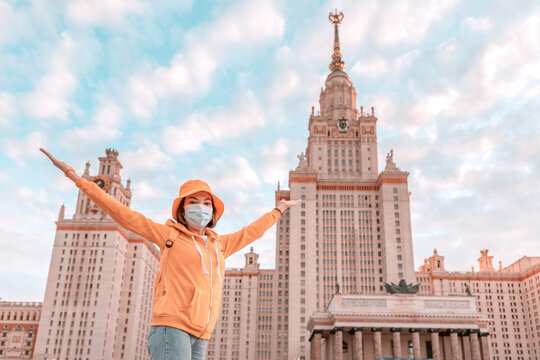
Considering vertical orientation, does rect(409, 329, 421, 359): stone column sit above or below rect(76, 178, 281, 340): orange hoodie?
above

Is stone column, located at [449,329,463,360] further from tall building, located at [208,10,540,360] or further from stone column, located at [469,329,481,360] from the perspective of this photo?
tall building, located at [208,10,540,360]

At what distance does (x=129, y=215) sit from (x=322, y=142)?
116858 millimetres

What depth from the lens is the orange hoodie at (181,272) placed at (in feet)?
20.1

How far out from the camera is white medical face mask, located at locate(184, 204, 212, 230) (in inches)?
266

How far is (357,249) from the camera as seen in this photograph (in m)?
110

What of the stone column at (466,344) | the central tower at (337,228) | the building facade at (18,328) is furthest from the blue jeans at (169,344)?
the building facade at (18,328)

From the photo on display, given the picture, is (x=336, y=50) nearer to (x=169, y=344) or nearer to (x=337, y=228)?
(x=337, y=228)

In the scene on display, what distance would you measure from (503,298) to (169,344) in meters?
146

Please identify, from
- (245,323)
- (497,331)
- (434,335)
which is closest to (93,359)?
(245,323)

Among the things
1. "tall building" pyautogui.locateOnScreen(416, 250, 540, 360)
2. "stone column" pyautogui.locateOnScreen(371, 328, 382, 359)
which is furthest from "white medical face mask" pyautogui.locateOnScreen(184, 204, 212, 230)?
"tall building" pyautogui.locateOnScreen(416, 250, 540, 360)

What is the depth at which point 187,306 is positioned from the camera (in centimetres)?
613

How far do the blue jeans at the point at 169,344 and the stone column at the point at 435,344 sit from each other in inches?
2762

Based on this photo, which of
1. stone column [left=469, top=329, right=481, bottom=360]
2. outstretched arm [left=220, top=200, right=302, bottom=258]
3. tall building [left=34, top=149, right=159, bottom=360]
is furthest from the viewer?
tall building [left=34, top=149, right=159, bottom=360]

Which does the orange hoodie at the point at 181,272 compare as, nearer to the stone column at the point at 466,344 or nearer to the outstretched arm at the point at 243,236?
the outstretched arm at the point at 243,236
